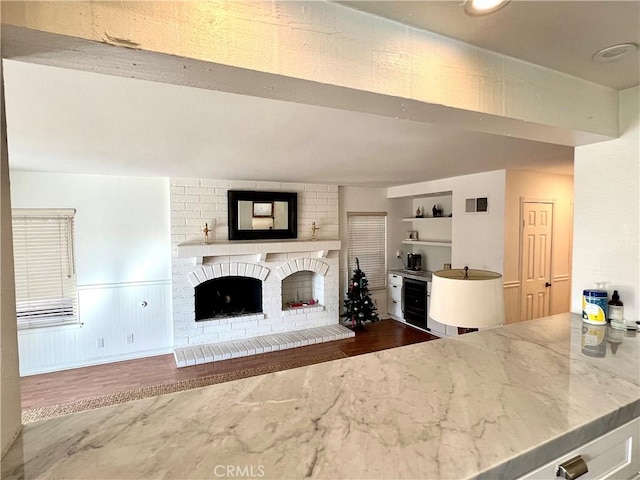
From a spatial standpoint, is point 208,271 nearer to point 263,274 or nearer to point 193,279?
point 193,279

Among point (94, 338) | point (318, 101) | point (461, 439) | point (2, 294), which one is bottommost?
point (94, 338)

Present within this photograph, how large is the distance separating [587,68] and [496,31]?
0.59 metres

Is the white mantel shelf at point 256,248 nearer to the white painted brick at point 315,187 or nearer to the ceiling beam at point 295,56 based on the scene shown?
the white painted brick at point 315,187

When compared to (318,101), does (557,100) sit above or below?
above

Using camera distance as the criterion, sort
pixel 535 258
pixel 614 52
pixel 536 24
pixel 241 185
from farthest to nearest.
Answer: pixel 241 185 → pixel 535 258 → pixel 614 52 → pixel 536 24

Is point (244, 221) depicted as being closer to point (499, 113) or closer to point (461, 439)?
point (499, 113)

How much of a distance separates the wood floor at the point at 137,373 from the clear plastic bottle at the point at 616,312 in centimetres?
306

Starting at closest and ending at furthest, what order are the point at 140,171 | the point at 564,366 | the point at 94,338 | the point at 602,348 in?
the point at 564,366, the point at 602,348, the point at 140,171, the point at 94,338

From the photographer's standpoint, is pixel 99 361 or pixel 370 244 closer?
pixel 99 361

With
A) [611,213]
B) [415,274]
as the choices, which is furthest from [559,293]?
[611,213]

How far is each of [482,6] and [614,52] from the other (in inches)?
27.3

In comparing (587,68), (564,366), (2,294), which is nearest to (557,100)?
(587,68)

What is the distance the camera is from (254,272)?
460cm

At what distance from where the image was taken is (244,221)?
180 inches
